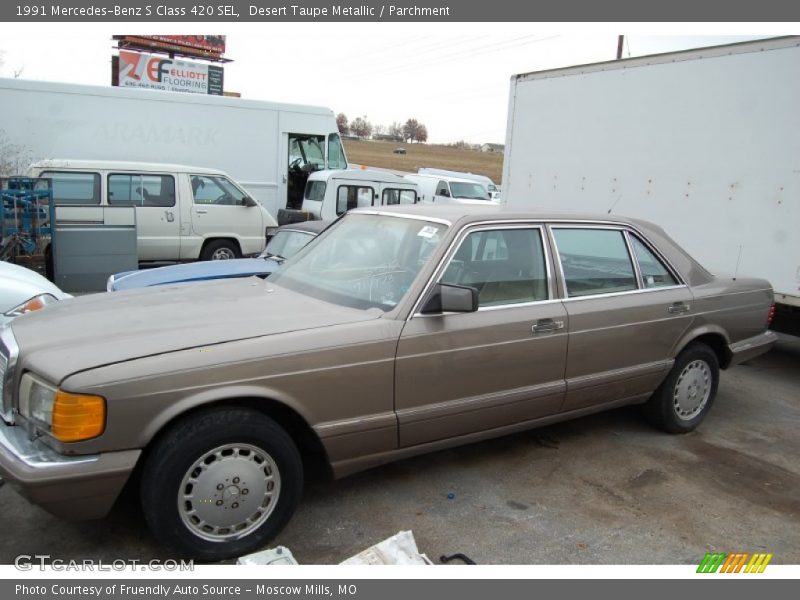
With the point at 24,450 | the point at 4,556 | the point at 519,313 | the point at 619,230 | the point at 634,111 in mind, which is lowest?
the point at 4,556

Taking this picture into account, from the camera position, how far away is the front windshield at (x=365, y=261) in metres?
3.61

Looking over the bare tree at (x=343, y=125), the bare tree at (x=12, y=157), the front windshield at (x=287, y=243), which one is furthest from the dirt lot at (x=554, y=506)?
the bare tree at (x=343, y=125)

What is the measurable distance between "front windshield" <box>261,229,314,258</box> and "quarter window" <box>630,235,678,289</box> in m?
3.78

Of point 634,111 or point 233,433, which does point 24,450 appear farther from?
point 634,111

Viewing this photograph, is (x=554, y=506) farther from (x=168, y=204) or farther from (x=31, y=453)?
(x=168, y=204)

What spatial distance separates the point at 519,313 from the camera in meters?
3.80

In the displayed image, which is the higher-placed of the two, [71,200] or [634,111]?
[634,111]

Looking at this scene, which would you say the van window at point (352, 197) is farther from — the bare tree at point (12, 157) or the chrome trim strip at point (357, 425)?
the chrome trim strip at point (357, 425)

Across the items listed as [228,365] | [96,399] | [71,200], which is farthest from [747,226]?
[71,200]

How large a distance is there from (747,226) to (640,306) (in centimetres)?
262

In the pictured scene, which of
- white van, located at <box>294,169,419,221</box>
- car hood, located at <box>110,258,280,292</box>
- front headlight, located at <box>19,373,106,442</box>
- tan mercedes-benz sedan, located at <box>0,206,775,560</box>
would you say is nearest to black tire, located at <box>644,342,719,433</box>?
tan mercedes-benz sedan, located at <box>0,206,775,560</box>

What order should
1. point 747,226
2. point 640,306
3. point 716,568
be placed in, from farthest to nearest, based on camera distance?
point 747,226 < point 640,306 < point 716,568

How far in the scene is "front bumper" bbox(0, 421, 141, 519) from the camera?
8.41ft

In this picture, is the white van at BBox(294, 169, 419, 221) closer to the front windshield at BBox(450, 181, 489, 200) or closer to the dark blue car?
the dark blue car
